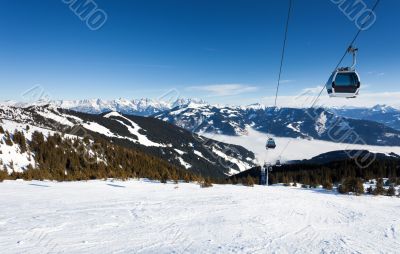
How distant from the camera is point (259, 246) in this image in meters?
Result: 8.45

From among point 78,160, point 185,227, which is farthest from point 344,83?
point 78,160

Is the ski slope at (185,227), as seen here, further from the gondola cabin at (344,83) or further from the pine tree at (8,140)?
the pine tree at (8,140)

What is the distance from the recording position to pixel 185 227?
10.4 metres

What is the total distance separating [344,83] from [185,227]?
898cm

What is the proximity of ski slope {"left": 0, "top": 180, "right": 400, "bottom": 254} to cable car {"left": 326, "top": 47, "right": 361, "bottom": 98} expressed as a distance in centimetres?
533

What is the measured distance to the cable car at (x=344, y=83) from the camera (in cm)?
1278

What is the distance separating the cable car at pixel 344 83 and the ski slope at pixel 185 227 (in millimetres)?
5329

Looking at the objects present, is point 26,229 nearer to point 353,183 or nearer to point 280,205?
point 280,205

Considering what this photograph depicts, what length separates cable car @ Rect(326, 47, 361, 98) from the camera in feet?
41.9

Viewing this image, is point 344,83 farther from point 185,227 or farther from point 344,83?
point 185,227

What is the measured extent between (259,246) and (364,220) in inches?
270

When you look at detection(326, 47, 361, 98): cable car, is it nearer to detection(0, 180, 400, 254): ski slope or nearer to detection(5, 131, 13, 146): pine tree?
detection(0, 180, 400, 254): ski slope

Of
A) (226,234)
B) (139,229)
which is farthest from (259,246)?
(139,229)

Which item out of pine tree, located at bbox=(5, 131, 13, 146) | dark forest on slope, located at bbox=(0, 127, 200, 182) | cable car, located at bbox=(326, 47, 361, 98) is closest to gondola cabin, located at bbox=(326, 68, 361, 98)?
cable car, located at bbox=(326, 47, 361, 98)
